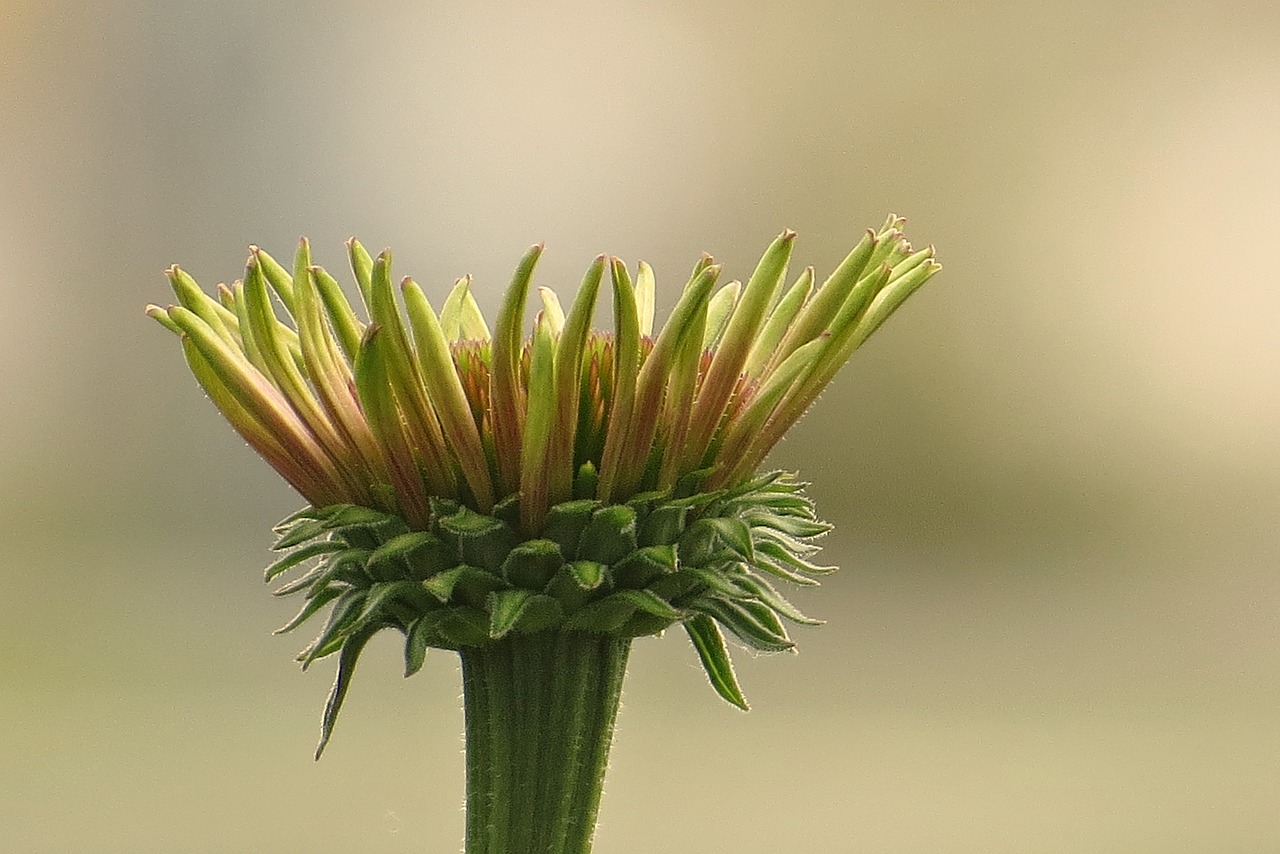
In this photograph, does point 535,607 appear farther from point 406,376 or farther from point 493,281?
point 493,281

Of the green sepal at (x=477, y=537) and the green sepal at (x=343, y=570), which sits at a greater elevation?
the green sepal at (x=477, y=537)

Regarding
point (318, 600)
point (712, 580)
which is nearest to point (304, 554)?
point (318, 600)

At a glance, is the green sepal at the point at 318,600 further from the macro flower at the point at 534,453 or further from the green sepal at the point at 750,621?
the green sepal at the point at 750,621

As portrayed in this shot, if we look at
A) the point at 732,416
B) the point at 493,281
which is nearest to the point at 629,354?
the point at 732,416

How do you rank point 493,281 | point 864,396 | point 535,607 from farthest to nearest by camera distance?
point 864,396, point 493,281, point 535,607

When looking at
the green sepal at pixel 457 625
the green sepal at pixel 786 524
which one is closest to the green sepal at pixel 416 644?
the green sepal at pixel 457 625

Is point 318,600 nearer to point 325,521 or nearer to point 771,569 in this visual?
point 325,521
